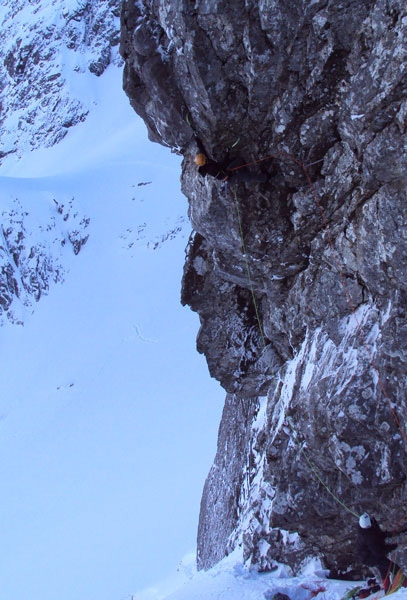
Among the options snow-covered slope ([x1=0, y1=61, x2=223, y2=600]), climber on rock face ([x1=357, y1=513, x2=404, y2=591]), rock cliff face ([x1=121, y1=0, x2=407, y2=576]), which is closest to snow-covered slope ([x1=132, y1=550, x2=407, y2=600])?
rock cliff face ([x1=121, y1=0, x2=407, y2=576])

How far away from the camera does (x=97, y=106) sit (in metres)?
67.0

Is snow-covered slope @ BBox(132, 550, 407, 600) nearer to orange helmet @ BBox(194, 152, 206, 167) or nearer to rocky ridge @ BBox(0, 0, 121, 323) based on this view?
orange helmet @ BBox(194, 152, 206, 167)

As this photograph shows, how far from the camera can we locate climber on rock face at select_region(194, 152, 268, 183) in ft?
29.0

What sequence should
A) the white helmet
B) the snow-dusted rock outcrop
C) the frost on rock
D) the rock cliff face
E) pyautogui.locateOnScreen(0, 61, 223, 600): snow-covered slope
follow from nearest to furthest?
the rock cliff face, the white helmet, pyautogui.locateOnScreen(0, 61, 223, 600): snow-covered slope, the frost on rock, the snow-dusted rock outcrop

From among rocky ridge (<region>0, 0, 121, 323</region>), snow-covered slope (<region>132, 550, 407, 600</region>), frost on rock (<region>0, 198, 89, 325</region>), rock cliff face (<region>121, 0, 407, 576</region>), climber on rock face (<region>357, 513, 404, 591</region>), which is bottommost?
snow-covered slope (<region>132, 550, 407, 600</region>)

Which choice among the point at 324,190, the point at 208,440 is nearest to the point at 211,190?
the point at 324,190

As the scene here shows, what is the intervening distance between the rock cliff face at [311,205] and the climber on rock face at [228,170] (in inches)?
4.4

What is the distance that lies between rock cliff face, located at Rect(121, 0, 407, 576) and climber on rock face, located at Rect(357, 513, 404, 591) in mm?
551

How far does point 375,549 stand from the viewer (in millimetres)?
7461

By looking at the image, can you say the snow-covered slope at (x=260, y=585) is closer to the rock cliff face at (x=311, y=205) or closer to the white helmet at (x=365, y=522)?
the rock cliff face at (x=311, y=205)

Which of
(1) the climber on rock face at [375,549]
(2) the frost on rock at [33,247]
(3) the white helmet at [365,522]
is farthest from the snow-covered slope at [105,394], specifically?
(3) the white helmet at [365,522]

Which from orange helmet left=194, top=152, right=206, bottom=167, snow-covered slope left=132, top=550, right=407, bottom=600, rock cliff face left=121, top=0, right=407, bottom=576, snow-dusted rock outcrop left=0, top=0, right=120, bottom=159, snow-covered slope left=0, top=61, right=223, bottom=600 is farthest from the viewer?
snow-dusted rock outcrop left=0, top=0, right=120, bottom=159

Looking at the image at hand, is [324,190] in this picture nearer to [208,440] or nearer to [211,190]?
[211,190]

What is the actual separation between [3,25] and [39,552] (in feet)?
255
